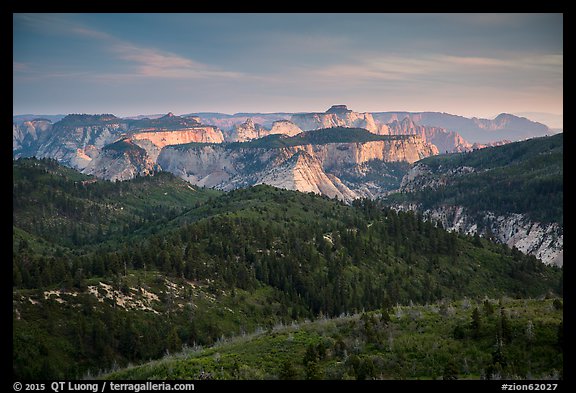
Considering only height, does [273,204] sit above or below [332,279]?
above

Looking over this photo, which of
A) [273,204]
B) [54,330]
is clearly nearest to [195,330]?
[54,330]

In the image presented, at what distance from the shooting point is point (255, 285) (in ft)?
318

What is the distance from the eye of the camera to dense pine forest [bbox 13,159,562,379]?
47438 millimetres

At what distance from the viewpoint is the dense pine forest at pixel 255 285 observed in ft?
156

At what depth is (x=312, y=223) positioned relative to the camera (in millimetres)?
158000

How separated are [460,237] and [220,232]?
293ft
